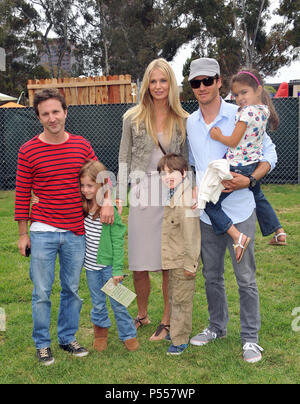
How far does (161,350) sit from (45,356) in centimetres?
88

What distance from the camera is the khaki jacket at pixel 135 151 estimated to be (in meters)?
3.60

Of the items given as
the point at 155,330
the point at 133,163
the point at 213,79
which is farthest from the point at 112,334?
the point at 213,79

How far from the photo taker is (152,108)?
3.68 meters

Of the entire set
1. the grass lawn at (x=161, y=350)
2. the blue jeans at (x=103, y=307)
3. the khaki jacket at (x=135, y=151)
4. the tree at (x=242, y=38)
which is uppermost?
the tree at (x=242, y=38)

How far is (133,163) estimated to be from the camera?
3693mm

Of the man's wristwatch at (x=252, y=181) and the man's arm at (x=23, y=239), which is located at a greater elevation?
the man's wristwatch at (x=252, y=181)

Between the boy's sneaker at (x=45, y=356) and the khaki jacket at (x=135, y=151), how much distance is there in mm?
1265

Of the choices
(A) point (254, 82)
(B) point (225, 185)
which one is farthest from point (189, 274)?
(A) point (254, 82)

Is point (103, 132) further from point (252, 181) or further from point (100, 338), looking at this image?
point (252, 181)

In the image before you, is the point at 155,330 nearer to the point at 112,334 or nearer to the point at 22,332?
the point at 112,334

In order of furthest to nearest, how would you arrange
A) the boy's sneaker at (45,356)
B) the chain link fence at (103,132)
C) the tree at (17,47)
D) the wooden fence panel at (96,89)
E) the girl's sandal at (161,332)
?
the tree at (17,47), the wooden fence panel at (96,89), the chain link fence at (103,132), the girl's sandal at (161,332), the boy's sneaker at (45,356)

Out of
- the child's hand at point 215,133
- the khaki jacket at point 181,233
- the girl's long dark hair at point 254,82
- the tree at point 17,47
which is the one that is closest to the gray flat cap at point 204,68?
the girl's long dark hair at point 254,82

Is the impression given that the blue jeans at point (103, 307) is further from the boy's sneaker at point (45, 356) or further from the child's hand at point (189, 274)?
the child's hand at point (189, 274)

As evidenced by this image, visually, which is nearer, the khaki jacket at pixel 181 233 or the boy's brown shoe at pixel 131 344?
the khaki jacket at pixel 181 233
